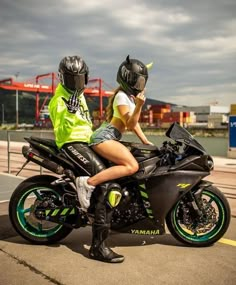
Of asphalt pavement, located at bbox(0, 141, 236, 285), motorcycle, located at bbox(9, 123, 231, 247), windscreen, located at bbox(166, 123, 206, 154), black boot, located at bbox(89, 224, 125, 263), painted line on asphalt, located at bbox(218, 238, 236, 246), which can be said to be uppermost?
windscreen, located at bbox(166, 123, 206, 154)

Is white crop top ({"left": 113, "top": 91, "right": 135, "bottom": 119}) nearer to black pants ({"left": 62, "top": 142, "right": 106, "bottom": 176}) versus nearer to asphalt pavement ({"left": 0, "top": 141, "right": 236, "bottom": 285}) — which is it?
black pants ({"left": 62, "top": 142, "right": 106, "bottom": 176})

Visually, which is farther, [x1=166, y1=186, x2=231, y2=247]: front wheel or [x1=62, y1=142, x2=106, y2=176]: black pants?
[x1=166, y1=186, x2=231, y2=247]: front wheel

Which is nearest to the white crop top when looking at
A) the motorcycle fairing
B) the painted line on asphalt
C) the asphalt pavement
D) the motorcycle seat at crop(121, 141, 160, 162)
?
the motorcycle seat at crop(121, 141, 160, 162)

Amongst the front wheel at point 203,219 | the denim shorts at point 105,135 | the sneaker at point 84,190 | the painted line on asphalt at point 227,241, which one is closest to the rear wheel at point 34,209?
the sneaker at point 84,190

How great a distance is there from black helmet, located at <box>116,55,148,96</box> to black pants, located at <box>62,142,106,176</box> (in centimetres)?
70

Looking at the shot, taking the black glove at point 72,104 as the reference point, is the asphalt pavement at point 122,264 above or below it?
below

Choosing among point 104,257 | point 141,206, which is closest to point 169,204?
point 141,206

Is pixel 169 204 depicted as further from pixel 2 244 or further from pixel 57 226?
pixel 2 244

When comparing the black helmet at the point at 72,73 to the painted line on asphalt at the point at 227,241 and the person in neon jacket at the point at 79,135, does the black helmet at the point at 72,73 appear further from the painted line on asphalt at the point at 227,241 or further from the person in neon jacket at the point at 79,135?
the painted line on asphalt at the point at 227,241

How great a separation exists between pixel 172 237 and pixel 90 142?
142 cm

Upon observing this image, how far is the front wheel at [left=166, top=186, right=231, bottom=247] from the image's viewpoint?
12.0 ft

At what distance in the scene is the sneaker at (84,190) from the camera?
11.3 feet

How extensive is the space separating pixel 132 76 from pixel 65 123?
2.60 feet

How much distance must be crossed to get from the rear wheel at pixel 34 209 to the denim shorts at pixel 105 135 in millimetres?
643
